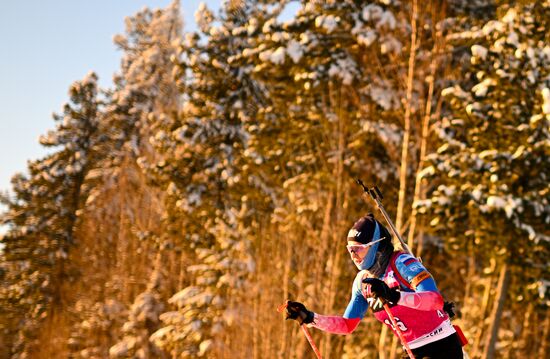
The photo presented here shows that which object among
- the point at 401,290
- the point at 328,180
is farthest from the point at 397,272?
the point at 328,180

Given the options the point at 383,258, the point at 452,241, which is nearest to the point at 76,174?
the point at 452,241

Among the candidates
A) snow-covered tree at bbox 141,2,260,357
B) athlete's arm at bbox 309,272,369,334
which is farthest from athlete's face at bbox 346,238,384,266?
snow-covered tree at bbox 141,2,260,357

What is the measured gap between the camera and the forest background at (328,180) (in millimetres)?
12844

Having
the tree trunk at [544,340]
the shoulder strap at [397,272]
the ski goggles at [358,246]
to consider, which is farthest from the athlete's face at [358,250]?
the tree trunk at [544,340]

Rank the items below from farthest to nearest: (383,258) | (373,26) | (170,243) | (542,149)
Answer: (170,243), (373,26), (542,149), (383,258)

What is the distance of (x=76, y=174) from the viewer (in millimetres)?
35438

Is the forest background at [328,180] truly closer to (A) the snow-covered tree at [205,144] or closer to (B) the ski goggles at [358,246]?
(A) the snow-covered tree at [205,144]

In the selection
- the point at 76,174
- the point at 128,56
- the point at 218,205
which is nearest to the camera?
the point at 218,205

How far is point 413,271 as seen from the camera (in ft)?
13.9

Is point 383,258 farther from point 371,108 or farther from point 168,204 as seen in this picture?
point 168,204

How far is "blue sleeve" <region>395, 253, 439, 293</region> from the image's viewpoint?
412 centimetres

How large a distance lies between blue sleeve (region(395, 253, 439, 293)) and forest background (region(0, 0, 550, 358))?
24.9 ft

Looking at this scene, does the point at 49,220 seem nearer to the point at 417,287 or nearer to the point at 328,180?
the point at 328,180

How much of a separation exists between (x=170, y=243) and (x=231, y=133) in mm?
4946
